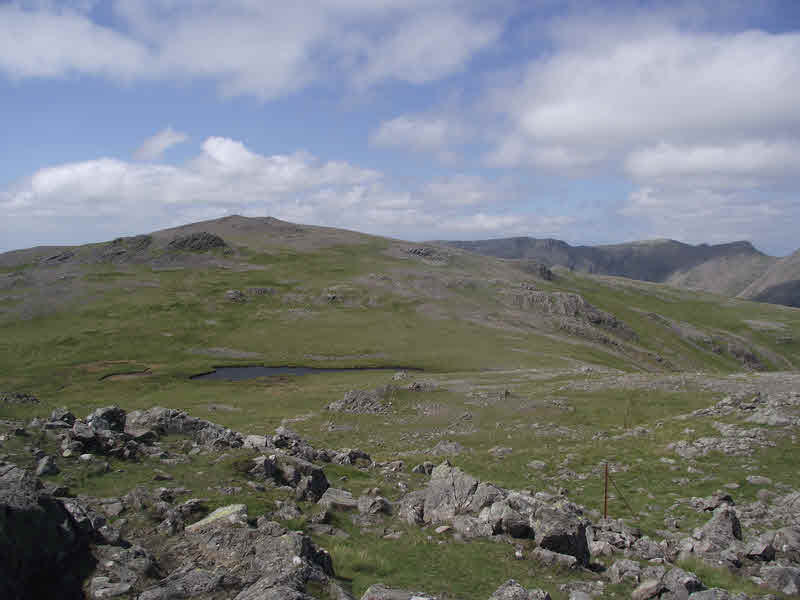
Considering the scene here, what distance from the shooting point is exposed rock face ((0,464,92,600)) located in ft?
32.3

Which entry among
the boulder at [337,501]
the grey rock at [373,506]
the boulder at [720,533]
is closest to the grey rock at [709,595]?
the boulder at [720,533]

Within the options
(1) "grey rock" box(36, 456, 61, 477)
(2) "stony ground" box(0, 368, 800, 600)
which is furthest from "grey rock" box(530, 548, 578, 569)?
(1) "grey rock" box(36, 456, 61, 477)

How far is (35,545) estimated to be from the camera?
34.9ft

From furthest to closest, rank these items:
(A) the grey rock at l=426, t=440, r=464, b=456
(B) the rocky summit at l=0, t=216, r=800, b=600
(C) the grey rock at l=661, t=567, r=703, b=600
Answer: (A) the grey rock at l=426, t=440, r=464, b=456
(C) the grey rock at l=661, t=567, r=703, b=600
(B) the rocky summit at l=0, t=216, r=800, b=600

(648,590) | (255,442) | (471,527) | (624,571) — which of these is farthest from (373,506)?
(648,590)

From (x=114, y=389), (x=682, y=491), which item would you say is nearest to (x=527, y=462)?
(x=682, y=491)

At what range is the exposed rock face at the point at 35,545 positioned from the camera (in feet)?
32.3

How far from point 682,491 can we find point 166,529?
78.8 ft

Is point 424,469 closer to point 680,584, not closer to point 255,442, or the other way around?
point 255,442

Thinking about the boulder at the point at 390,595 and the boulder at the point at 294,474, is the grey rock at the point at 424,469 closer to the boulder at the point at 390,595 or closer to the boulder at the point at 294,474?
the boulder at the point at 294,474

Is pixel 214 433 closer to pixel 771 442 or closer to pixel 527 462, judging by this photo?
pixel 527 462

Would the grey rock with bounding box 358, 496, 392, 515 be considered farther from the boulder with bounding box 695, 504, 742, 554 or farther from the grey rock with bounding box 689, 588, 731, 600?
the boulder with bounding box 695, 504, 742, 554

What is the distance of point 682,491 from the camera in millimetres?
23703

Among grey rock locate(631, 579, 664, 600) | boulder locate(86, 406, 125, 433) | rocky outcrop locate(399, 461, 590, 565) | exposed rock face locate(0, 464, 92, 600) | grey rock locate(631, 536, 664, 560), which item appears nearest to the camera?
exposed rock face locate(0, 464, 92, 600)
